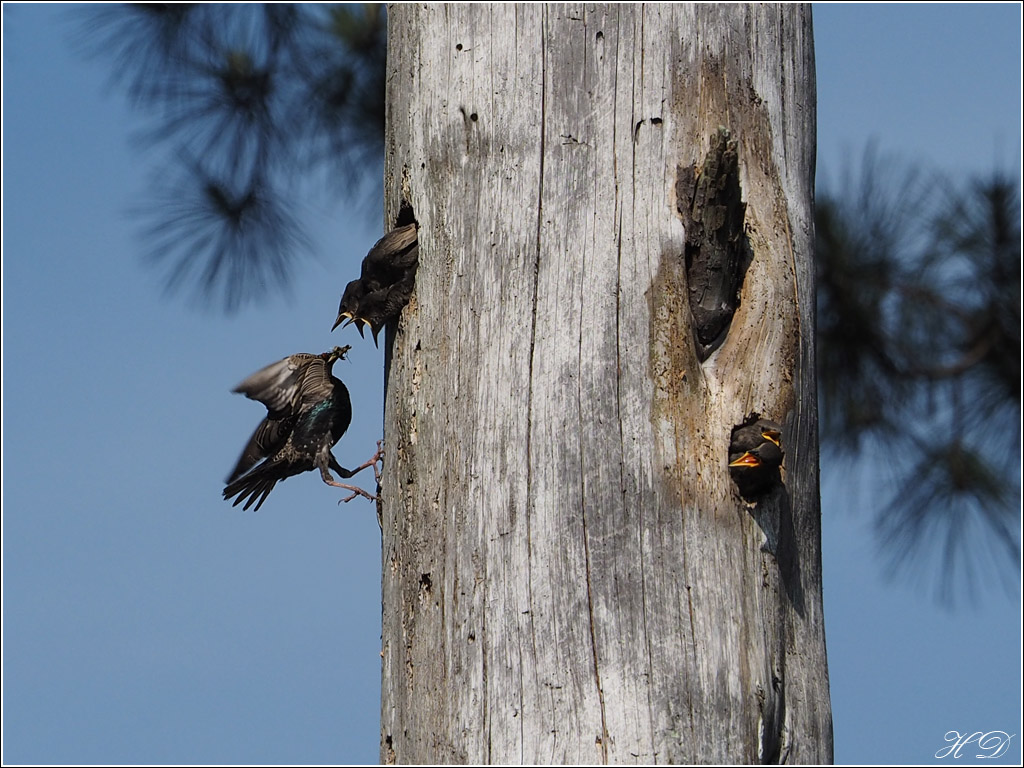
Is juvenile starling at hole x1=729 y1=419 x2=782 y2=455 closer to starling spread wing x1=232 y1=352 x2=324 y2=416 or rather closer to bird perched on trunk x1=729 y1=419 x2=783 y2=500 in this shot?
bird perched on trunk x1=729 y1=419 x2=783 y2=500

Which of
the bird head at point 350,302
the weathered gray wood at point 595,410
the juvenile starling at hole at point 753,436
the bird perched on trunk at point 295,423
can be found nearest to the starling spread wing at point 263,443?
the bird perched on trunk at point 295,423

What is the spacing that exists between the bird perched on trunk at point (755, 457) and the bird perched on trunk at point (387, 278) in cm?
67

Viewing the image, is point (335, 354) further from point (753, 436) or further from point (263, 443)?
point (753, 436)

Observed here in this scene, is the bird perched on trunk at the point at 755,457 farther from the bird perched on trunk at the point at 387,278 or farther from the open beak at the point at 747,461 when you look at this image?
the bird perched on trunk at the point at 387,278

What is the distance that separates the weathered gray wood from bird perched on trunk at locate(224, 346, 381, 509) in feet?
1.98

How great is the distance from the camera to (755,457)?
2047 mm

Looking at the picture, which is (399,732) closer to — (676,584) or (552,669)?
(552,669)

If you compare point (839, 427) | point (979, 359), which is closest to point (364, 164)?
point (839, 427)

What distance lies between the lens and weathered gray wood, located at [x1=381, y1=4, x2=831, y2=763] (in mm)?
1960

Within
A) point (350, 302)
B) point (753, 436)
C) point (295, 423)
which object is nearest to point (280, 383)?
point (295, 423)

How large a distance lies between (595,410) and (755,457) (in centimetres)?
28

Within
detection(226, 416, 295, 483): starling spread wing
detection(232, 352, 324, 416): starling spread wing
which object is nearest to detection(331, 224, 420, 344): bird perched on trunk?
detection(232, 352, 324, 416): starling spread wing

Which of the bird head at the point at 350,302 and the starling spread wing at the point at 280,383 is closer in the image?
the bird head at the point at 350,302

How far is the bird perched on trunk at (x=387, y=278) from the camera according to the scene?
7.55ft
